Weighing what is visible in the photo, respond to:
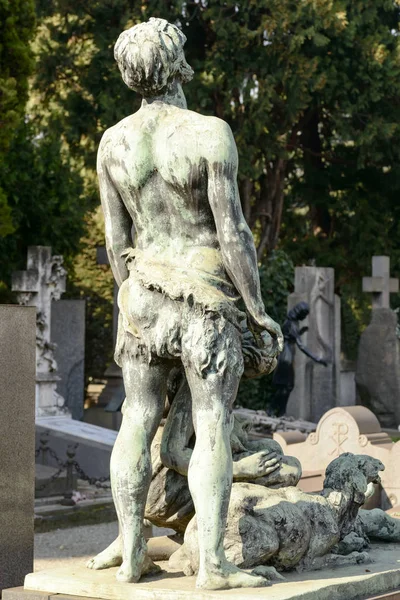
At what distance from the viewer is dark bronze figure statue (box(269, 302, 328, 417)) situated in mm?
18594

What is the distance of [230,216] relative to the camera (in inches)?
205

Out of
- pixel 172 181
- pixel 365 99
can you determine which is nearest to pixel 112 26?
pixel 365 99

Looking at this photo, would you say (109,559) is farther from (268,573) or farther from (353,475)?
(353,475)

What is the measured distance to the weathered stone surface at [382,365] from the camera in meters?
21.1

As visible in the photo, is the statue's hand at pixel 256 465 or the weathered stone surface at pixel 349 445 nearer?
the statue's hand at pixel 256 465

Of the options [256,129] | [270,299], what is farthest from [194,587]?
[256,129]

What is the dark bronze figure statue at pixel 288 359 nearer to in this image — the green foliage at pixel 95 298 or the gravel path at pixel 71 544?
the green foliage at pixel 95 298

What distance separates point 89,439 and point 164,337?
9.31 m

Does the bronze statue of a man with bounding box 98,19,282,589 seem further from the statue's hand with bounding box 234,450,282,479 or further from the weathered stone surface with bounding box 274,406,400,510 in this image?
the weathered stone surface with bounding box 274,406,400,510

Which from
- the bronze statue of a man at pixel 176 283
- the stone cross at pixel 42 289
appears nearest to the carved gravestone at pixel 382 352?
the stone cross at pixel 42 289

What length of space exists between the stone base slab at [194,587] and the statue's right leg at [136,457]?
11 cm

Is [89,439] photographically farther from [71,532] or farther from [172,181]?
[172,181]

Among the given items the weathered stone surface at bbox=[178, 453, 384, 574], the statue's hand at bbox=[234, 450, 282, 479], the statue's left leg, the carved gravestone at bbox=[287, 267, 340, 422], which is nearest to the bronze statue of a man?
the statue's left leg

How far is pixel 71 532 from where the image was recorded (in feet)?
36.6
